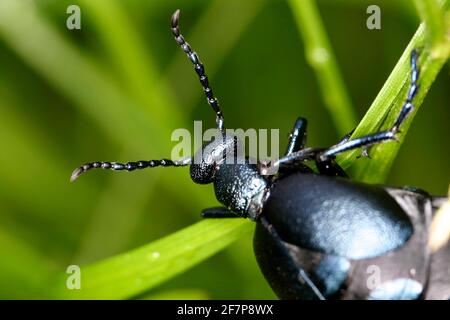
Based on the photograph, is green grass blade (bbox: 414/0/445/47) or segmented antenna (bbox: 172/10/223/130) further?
segmented antenna (bbox: 172/10/223/130)

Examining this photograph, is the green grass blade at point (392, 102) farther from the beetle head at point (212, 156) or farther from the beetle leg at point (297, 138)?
the beetle head at point (212, 156)

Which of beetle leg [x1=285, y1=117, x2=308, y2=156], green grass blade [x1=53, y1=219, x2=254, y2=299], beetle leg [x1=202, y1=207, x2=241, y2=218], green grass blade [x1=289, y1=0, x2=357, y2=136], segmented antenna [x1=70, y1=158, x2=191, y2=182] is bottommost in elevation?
green grass blade [x1=53, y1=219, x2=254, y2=299]

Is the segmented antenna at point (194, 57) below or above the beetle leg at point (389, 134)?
above

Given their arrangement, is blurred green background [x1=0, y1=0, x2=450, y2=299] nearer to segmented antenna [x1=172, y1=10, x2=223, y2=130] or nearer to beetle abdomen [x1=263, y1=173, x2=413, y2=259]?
segmented antenna [x1=172, y1=10, x2=223, y2=130]

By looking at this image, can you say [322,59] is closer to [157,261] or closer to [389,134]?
[389,134]

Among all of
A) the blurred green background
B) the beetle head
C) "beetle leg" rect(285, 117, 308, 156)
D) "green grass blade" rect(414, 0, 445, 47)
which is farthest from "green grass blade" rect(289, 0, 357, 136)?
"green grass blade" rect(414, 0, 445, 47)

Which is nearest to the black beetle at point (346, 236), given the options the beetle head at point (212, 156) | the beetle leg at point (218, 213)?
the beetle leg at point (218, 213)

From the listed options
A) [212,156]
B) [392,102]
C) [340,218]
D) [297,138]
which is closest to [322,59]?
[297,138]
